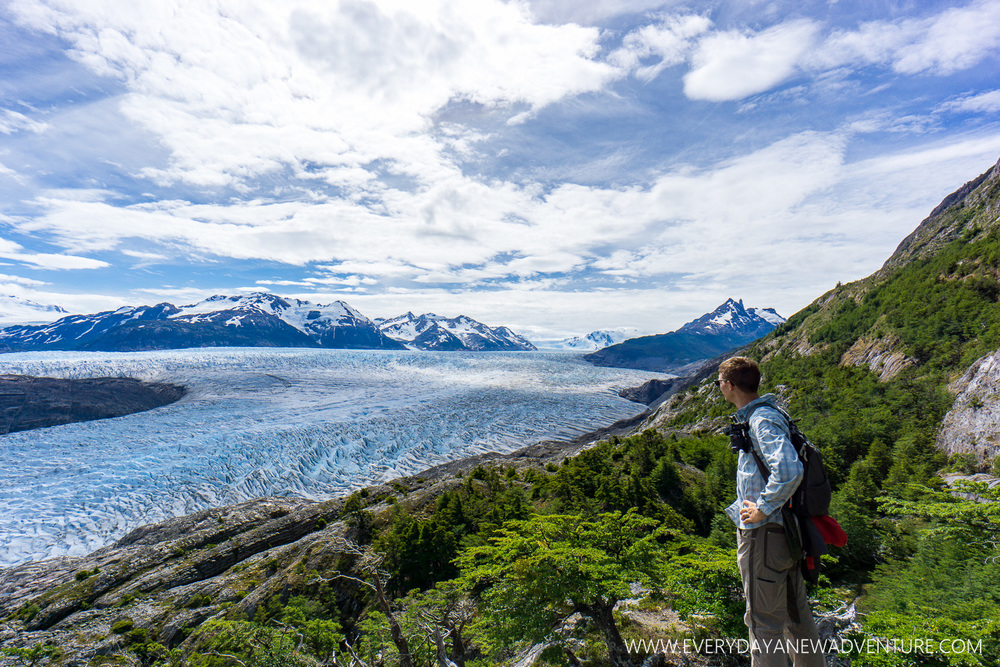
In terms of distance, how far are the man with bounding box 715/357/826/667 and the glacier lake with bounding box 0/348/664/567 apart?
54.9 meters

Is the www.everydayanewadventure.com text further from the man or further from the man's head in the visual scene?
the man's head

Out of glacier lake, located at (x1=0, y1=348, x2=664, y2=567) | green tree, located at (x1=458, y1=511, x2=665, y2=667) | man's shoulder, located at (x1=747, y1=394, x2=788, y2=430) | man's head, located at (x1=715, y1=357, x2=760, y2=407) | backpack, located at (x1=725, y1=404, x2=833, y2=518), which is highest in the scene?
man's head, located at (x1=715, y1=357, x2=760, y2=407)

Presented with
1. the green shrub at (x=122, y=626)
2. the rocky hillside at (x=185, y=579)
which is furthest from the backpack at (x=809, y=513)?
the green shrub at (x=122, y=626)

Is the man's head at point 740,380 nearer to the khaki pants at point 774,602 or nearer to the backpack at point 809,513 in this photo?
the backpack at point 809,513

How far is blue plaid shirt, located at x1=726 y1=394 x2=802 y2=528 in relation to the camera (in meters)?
3.93

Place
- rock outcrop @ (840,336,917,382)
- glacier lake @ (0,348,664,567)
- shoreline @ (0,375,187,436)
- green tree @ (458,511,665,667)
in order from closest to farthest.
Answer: green tree @ (458,511,665,667) < rock outcrop @ (840,336,917,382) < glacier lake @ (0,348,664,567) < shoreline @ (0,375,187,436)

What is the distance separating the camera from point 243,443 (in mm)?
64625

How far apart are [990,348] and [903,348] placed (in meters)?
13.6

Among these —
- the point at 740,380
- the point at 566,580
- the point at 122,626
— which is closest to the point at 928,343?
the point at 566,580

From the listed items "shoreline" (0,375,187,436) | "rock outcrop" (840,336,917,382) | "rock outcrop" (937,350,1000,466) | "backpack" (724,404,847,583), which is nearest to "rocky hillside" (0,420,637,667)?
"backpack" (724,404,847,583)

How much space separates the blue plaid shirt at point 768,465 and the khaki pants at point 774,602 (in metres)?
0.25

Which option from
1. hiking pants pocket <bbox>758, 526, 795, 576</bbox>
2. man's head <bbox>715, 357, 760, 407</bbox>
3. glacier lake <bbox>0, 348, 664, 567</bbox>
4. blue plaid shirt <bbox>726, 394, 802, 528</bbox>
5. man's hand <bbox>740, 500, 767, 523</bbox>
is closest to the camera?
blue plaid shirt <bbox>726, 394, 802, 528</bbox>

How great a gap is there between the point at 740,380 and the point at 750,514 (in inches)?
57.6

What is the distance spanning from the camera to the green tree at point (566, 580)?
798 centimetres
